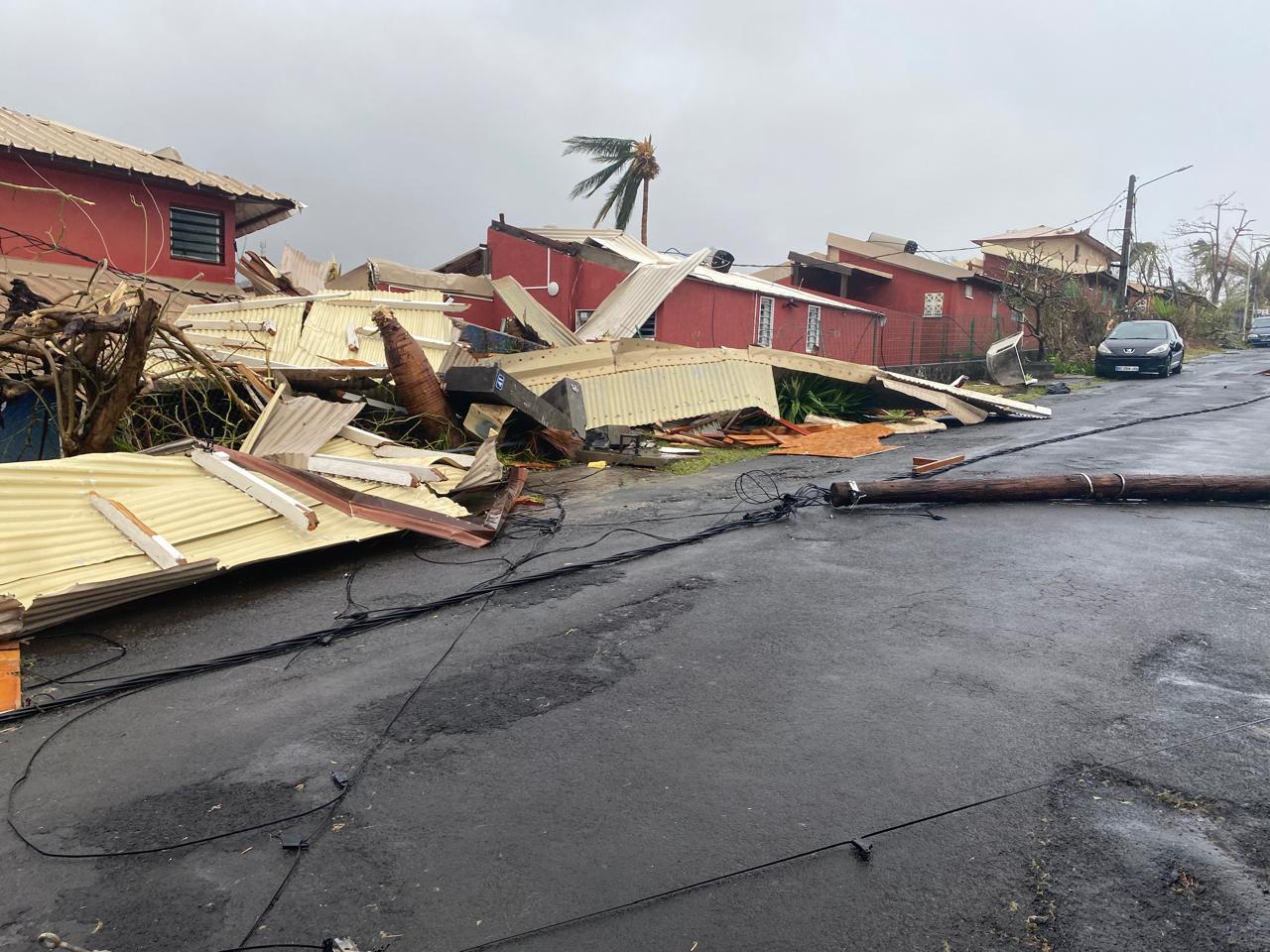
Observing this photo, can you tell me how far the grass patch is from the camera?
1166cm

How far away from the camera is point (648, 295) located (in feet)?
62.2

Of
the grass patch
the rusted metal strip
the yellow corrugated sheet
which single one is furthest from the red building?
the yellow corrugated sheet

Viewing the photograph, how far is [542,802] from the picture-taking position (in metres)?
3.38

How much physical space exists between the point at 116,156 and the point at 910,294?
23.9 meters

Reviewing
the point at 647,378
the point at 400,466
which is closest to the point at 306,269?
the point at 647,378

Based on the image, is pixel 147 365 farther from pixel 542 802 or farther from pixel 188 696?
pixel 542 802

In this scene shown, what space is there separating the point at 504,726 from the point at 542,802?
2.38 ft

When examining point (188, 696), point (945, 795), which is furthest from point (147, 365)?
point (945, 795)

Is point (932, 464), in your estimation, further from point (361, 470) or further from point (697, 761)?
point (697, 761)

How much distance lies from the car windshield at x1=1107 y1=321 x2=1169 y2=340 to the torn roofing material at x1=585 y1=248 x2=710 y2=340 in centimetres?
1326

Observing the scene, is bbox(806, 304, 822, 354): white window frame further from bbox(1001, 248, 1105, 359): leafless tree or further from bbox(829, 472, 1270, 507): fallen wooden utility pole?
bbox(829, 472, 1270, 507): fallen wooden utility pole

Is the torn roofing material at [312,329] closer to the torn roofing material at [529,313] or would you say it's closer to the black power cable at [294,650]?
the torn roofing material at [529,313]

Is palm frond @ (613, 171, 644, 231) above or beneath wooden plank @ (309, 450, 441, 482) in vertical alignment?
above

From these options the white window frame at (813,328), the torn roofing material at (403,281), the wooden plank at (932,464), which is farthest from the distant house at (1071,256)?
the wooden plank at (932,464)
